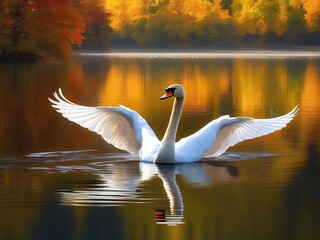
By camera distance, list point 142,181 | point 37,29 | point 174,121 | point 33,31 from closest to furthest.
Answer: point 142,181, point 174,121, point 33,31, point 37,29

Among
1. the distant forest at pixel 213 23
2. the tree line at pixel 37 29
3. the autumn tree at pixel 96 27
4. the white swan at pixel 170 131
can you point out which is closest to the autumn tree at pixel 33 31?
the tree line at pixel 37 29

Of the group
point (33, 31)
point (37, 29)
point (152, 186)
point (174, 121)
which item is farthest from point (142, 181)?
point (37, 29)

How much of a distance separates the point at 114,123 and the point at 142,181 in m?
2.34

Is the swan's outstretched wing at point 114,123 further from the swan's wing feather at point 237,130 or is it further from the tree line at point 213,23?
the tree line at point 213,23

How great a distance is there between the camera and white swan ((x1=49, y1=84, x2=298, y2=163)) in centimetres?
1239

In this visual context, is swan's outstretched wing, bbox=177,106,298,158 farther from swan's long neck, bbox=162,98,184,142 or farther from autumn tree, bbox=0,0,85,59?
autumn tree, bbox=0,0,85,59

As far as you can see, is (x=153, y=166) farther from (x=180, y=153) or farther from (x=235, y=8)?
(x=235, y=8)

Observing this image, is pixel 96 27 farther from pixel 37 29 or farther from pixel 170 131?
pixel 170 131

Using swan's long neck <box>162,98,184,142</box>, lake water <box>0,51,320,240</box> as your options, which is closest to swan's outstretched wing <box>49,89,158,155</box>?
lake water <box>0,51,320,240</box>

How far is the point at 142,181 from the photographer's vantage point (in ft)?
35.9

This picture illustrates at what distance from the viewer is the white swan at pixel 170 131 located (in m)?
12.4

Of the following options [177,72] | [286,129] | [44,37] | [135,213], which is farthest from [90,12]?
[135,213]

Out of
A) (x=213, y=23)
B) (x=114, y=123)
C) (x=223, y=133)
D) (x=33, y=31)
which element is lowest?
(x=223, y=133)

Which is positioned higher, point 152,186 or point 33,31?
point 33,31
